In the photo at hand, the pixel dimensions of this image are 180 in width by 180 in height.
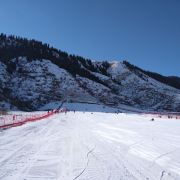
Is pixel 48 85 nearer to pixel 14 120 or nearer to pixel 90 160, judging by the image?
pixel 14 120

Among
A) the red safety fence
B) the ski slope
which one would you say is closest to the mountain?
the red safety fence

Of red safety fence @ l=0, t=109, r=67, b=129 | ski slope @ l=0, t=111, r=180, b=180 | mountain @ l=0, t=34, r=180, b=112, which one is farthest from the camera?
mountain @ l=0, t=34, r=180, b=112

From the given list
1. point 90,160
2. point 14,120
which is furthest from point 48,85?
point 90,160

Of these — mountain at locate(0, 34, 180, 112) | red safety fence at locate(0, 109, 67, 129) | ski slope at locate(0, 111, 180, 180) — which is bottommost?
ski slope at locate(0, 111, 180, 180)

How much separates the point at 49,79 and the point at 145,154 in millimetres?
143374

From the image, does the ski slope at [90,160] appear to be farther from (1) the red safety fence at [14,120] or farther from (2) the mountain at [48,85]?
(2) the mountain at [48,85]

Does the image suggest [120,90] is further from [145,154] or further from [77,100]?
[145,154]

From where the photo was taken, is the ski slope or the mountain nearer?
the ski slope

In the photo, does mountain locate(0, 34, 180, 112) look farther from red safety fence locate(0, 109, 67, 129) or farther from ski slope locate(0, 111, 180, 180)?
ski slope locate(0, 111, 180, 180)

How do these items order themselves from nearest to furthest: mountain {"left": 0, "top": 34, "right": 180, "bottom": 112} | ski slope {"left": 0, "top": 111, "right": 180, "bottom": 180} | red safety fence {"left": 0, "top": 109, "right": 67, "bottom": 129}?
ski slope {"left": 0, "top": 111, "right": 180, "bottom": 180}
red safety fence {"left": 0, "top": 109, "right": 67, "bottom": 129}
mountain {"left": 0, "top": 34, "right": 180, "bottom": 112}

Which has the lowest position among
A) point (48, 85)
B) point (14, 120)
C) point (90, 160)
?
point (90, 160)

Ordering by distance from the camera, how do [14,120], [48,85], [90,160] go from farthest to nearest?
1. [48,85]
2. [14,120]
3. [90,160]

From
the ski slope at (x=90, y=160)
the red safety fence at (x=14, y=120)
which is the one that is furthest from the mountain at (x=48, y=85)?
the ski slope at (x=90, y=160)

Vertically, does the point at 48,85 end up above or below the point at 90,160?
above
